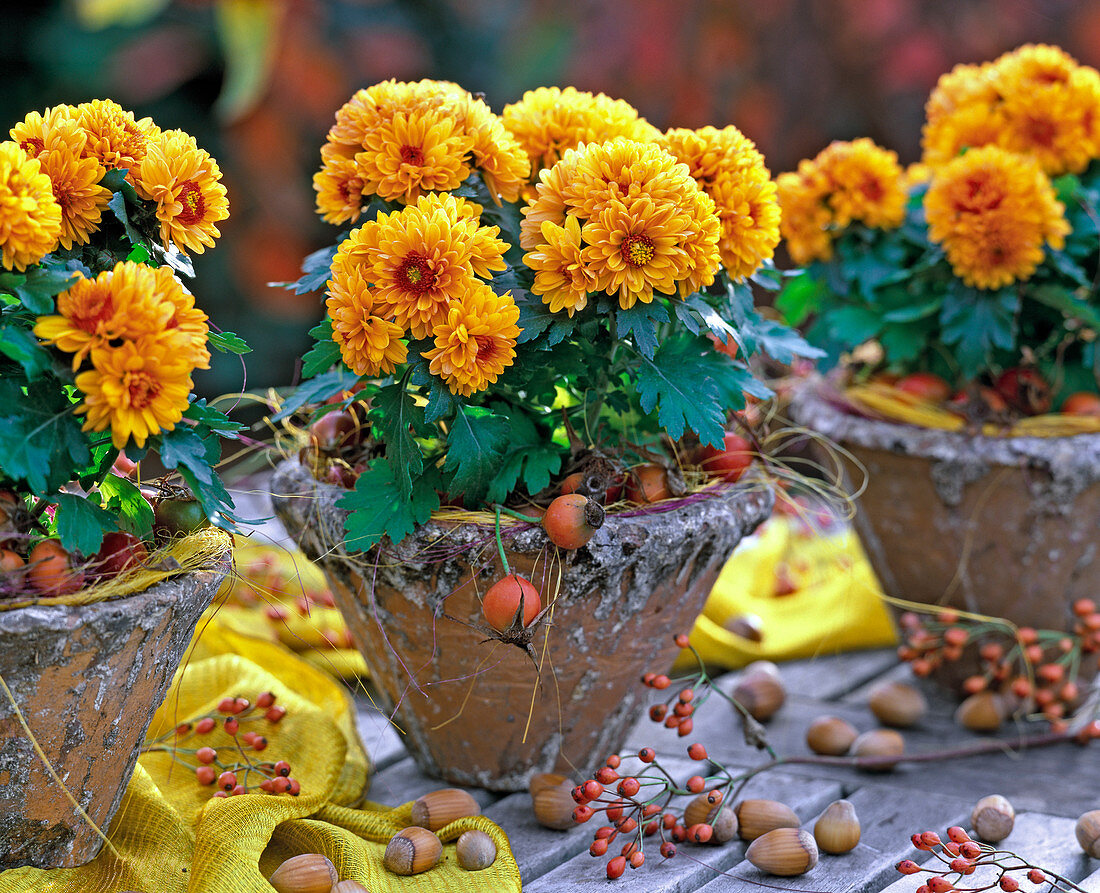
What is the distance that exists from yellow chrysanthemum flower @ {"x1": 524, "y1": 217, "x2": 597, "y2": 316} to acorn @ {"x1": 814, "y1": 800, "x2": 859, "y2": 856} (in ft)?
2.12

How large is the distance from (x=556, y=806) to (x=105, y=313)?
29.4 inches

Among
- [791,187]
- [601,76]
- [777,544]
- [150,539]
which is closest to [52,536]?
[150,539]

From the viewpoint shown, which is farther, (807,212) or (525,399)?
(807,212)

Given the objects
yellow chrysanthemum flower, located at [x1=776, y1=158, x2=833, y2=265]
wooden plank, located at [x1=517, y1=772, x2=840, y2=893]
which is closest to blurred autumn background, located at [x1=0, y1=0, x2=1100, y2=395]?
yellow chrysanthemum flower, located at [x1=776, y1=158, x2=833, y2=265]

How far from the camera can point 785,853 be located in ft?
4.06

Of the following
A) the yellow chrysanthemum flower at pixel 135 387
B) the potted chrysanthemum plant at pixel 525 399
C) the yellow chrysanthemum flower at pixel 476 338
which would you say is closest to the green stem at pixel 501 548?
the potted chrysanthemum plant at pixel 525 399

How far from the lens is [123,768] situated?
45.6 inches

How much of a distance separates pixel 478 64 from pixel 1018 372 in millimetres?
1950

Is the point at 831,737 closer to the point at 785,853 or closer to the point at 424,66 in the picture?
the point at 785,853

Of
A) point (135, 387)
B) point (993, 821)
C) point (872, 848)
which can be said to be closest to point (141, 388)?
point (135, 387)

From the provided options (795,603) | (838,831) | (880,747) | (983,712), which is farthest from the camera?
(795,603)

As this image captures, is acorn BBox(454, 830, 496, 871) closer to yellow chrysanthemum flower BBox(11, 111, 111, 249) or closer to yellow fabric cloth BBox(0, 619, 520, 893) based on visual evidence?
yellow fabric cloth BBox(0, 619, 520, 893)

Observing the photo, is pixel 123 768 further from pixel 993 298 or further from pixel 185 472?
pixel 993 298

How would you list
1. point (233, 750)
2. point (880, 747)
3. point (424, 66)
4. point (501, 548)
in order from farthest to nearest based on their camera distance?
point (424, 66)
point (880, 747)
point (233, 750)
point (501, 548)
